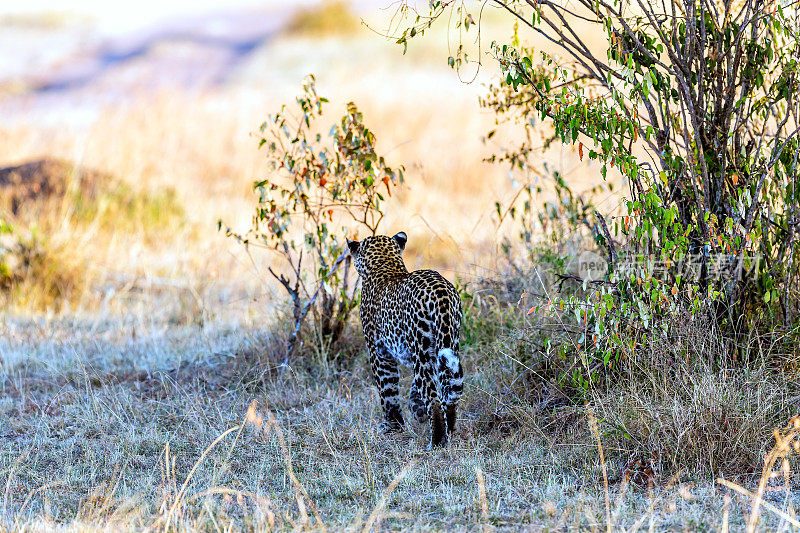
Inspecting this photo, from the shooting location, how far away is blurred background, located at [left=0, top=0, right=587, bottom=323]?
9195mm

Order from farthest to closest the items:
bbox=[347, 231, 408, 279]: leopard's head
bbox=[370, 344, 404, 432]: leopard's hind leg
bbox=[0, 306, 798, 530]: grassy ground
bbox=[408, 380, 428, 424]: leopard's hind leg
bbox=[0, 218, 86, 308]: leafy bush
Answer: bbox=[0, 218, 86, 308]: leafy bush
bbox=[347, 231, 408, 279]: leopard's head
bbox=[370, 344, 404, 432]: leopard's hind leg
bbox=[408, 380, 428, 424]: leopard's hind leg
bbox=[0, 306, 798, 530]: grassy ground

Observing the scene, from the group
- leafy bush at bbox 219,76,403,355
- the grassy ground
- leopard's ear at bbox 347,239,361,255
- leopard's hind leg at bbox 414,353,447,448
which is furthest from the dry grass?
leopard's ear at bbox 347,239,361,255

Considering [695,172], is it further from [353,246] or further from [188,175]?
[188,175]

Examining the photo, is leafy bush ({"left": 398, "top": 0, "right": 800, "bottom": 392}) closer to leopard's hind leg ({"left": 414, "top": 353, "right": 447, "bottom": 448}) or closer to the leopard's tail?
the leopard's tail

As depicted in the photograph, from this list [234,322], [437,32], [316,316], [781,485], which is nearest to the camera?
[781,485]

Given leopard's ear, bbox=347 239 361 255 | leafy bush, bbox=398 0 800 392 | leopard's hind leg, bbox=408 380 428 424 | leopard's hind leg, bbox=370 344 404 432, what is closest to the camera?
leafy bush, bbox=398 0 800 392

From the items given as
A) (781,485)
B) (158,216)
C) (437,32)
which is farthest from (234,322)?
(437,32)

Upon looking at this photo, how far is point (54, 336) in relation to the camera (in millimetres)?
7820

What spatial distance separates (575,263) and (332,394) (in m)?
2.12

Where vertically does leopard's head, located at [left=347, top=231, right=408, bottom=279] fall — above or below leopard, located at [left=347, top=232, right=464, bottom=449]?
above

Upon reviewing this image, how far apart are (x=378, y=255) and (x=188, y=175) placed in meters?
9.29

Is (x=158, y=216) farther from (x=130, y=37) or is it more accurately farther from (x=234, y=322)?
(x=130, y=37)

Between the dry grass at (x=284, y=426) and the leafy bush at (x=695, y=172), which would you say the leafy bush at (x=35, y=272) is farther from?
the leafy bush at (x=695, y=172)

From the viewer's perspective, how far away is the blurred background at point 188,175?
30.2 ft
